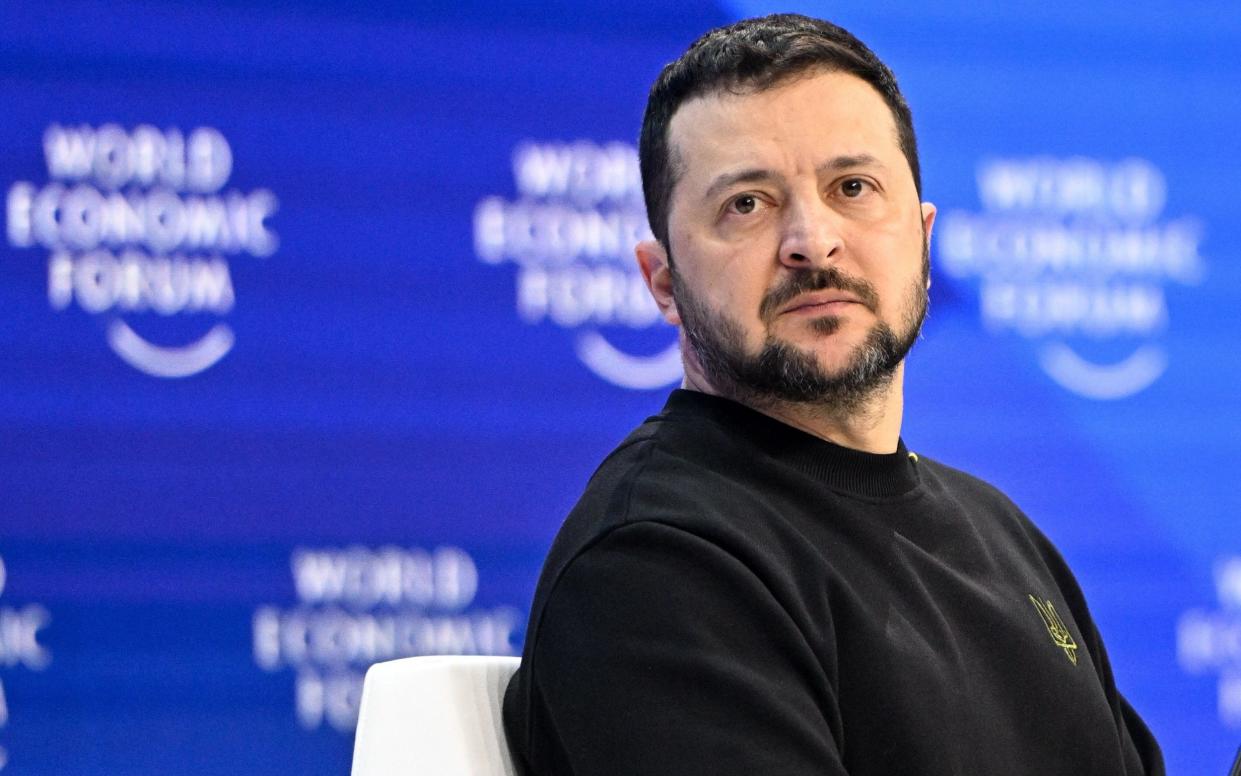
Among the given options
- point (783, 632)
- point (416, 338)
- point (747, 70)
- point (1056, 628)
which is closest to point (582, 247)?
point (416, 338)

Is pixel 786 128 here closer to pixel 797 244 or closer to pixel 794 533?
pixel 797 244

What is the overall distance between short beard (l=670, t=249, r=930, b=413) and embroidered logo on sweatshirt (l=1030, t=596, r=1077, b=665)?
0.30m

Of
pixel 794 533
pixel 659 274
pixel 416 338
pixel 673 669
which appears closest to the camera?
pixel 673 669

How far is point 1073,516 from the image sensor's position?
2.62 m

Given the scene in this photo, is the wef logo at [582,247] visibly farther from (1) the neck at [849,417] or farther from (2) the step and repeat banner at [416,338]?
(1) the neck at [849,417]

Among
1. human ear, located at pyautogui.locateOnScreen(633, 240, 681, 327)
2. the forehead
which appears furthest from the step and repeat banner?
the forehead

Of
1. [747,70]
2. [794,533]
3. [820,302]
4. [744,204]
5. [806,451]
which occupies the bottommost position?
[794,533]

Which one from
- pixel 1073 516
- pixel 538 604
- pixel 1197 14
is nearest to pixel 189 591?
pixel 538 604

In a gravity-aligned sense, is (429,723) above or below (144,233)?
below

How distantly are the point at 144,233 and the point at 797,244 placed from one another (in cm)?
129

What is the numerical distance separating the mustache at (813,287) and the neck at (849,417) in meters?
0.10

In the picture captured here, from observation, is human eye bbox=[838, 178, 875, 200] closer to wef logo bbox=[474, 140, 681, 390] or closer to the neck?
the neck

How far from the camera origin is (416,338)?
235cm

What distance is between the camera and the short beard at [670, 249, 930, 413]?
4.61 feet
